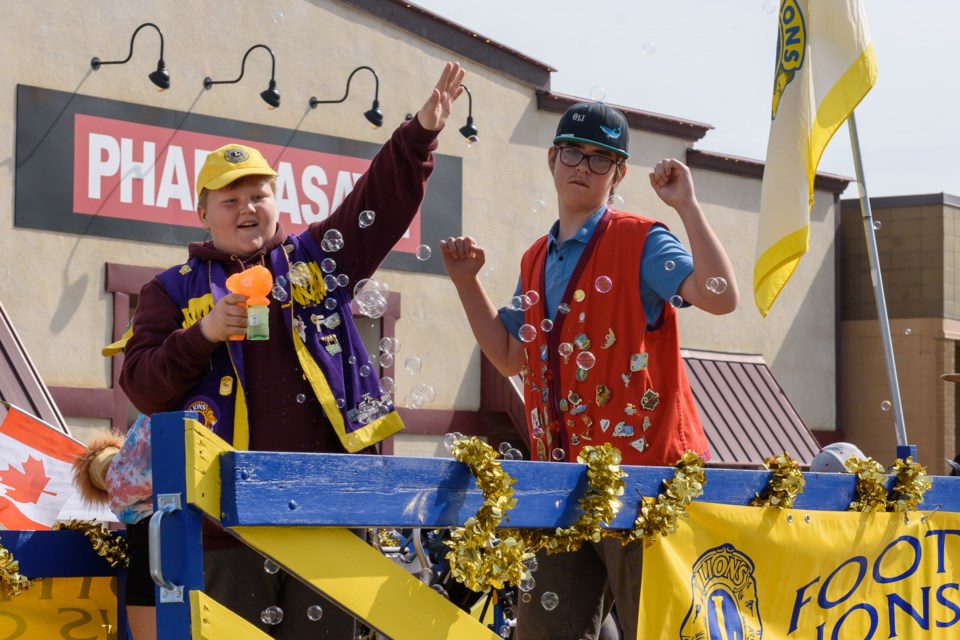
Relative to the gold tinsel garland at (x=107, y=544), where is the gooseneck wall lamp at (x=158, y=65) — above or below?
above

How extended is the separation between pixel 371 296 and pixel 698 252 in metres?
1.22

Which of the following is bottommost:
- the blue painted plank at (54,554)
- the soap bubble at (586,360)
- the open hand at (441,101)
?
the blue painted plank at (54,554)

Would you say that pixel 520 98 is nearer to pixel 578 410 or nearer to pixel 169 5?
pixel 169 5

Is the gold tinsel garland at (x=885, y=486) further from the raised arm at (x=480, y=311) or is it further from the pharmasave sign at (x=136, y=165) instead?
the pharmasave sign at (x=136, y=165)

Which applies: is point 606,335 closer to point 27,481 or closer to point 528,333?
point 528,333

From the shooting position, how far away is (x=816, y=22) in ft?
20.1

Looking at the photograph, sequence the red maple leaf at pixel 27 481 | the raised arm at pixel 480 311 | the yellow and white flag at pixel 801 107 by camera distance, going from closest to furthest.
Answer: the raised arm at pixel 480 311, the yellow and white flag at pixel 801 107, the red maple leaf at pixel 27 481

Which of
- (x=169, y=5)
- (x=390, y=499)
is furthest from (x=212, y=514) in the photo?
(x=169, y=5)

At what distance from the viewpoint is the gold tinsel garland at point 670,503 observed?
355cm

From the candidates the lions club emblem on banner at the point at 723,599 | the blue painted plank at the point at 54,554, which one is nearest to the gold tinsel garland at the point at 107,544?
the blue painted plank at the point at 54,554

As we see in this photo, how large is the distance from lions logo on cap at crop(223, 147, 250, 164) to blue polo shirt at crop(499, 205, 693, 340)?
949 millimetres

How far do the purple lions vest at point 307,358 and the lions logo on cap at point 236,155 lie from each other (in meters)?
0.27

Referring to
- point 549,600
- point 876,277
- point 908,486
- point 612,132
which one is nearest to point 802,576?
point 908,486

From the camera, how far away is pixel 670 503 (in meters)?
3.60
